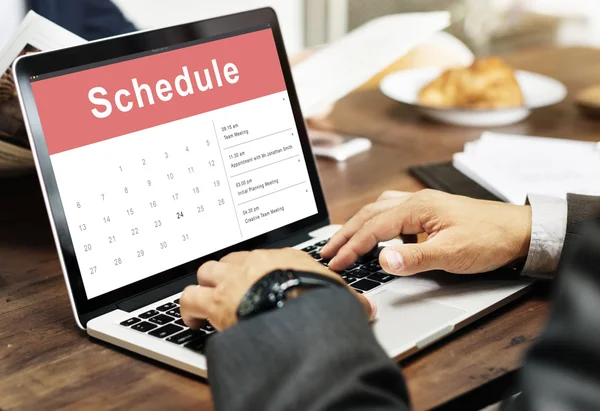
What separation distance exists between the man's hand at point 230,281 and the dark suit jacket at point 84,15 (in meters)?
1.12

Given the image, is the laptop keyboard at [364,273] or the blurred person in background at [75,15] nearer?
the laptop keyboard at [364,273]

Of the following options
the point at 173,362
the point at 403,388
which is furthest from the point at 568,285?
the point at 173,362

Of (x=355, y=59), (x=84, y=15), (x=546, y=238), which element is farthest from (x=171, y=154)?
(x=84, y=15)

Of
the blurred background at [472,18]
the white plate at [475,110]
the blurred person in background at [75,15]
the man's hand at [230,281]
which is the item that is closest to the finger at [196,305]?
the man's hand at [230,281]

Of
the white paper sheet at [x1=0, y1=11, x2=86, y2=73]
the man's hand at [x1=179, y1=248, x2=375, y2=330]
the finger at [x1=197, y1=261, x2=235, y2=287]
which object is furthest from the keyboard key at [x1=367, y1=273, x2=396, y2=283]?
the white paper sheet at [x1=0, y1=11, x2=86, y2=73]

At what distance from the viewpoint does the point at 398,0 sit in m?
3.49

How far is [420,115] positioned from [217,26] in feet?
2.54

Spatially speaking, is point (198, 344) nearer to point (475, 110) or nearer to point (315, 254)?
point (315, 254)

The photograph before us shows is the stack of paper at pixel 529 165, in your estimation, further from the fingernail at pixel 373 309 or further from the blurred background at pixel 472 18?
the blurred background at pixel 472 18

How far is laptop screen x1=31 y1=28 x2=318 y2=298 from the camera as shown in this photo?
2.58ft

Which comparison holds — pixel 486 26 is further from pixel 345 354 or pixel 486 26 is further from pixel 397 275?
pixel 345 354

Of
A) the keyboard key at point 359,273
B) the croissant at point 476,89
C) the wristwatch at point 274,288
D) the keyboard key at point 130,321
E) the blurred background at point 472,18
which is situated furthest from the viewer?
the blurred background at point 472,18

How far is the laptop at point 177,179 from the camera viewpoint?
30.0 inches

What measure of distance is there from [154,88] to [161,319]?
28cm
